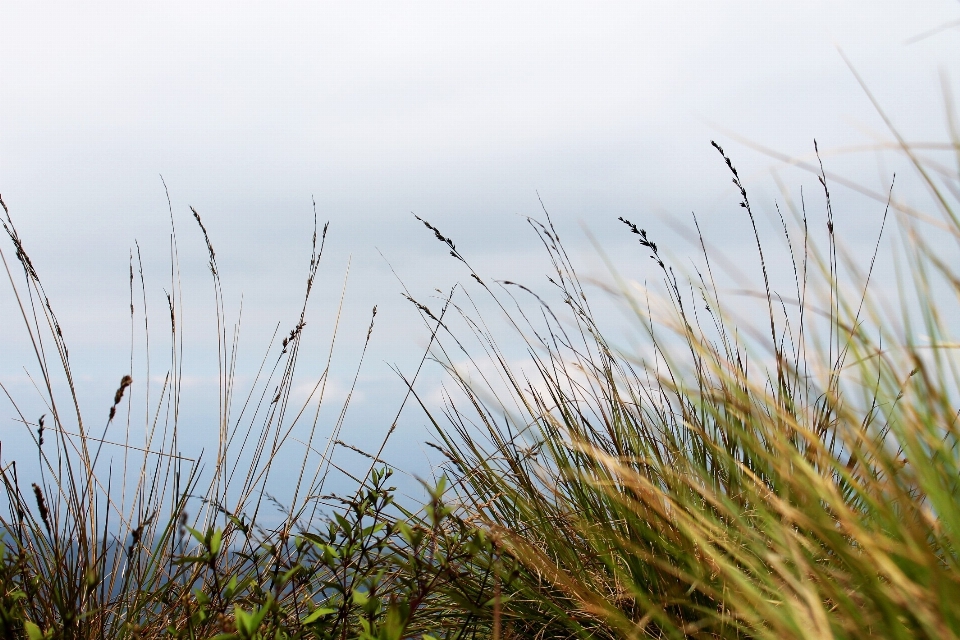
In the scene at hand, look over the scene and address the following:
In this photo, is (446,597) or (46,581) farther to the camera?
(446,597)

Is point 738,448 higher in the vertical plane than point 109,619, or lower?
higher

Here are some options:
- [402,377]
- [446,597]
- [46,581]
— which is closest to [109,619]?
[46,581]

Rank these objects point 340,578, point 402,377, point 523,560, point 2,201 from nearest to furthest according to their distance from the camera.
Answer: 1. point 340,578
2. point 523,560
3. point 2,201
4. point 402,377

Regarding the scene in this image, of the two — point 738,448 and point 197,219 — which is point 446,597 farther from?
point 197,219

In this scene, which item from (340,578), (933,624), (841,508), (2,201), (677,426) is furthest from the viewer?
(677,426)

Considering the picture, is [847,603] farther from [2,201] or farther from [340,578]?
[2,201]

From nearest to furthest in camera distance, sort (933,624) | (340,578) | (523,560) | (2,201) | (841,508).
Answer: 1. (933,624)
2. (841,508)
3. (340,578)
4. (523,560)
5. (2,201)

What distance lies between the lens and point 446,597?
6.83 feet

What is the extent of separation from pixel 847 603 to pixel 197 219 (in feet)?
6.53

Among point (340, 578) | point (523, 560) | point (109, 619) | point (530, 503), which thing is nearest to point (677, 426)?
point (530, 503)

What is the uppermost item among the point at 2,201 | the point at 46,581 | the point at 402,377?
the point at 2,201

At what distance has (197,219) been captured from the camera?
93.0 inches

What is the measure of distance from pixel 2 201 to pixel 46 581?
3.14 ft

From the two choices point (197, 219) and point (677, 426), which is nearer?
point (677, 426)
